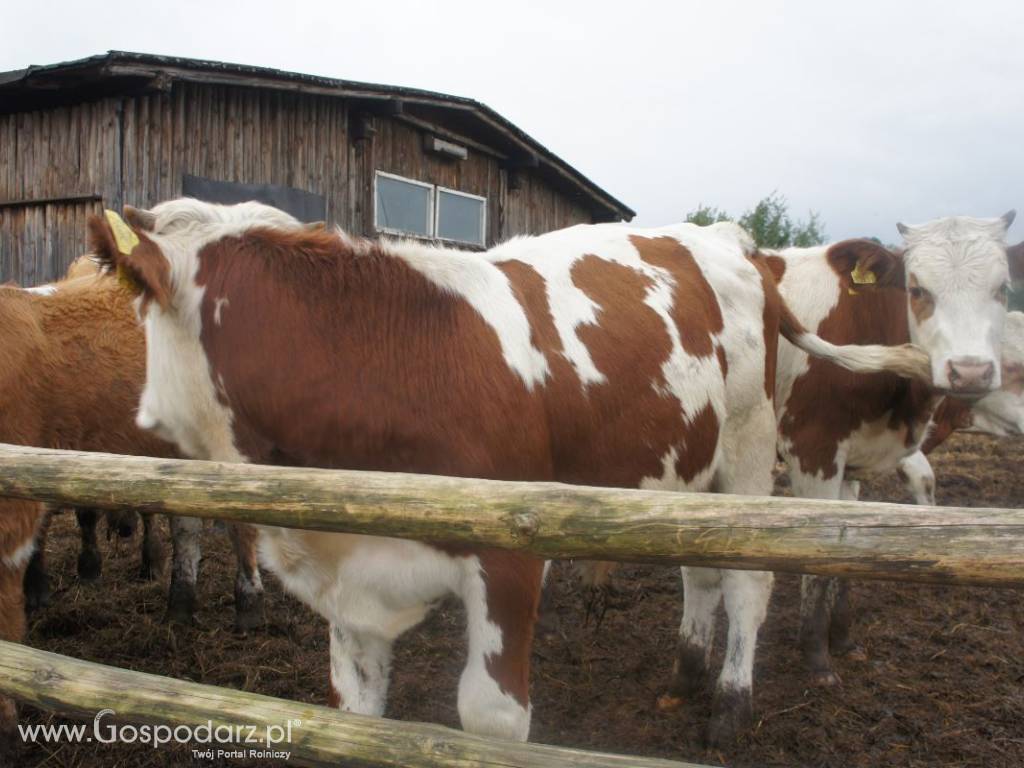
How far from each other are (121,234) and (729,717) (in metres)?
3.08

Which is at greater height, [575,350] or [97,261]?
[97,261]

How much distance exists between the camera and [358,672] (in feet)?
8.69

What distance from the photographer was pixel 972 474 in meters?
8.89

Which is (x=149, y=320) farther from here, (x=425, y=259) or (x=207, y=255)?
(x=425, y=259)

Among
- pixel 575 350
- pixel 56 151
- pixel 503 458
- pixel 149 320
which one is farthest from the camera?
pixel 56 151

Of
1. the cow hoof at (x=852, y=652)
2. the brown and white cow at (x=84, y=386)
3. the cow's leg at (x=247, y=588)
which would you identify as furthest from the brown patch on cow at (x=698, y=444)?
the cow's leg at (x=247, y=588)

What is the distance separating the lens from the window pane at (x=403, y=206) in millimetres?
10727

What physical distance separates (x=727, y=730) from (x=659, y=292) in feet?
6.32

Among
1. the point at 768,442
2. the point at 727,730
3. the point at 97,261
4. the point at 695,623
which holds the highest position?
the point at 97,261

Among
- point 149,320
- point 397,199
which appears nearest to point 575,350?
point 149,320

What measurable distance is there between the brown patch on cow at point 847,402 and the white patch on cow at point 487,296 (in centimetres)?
222

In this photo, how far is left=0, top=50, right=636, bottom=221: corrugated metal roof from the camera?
7.45 m

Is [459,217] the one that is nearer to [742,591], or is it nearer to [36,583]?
[36,583]

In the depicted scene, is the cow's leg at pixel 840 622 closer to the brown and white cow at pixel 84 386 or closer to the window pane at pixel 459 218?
the brown and white cow at pixel 84 386
